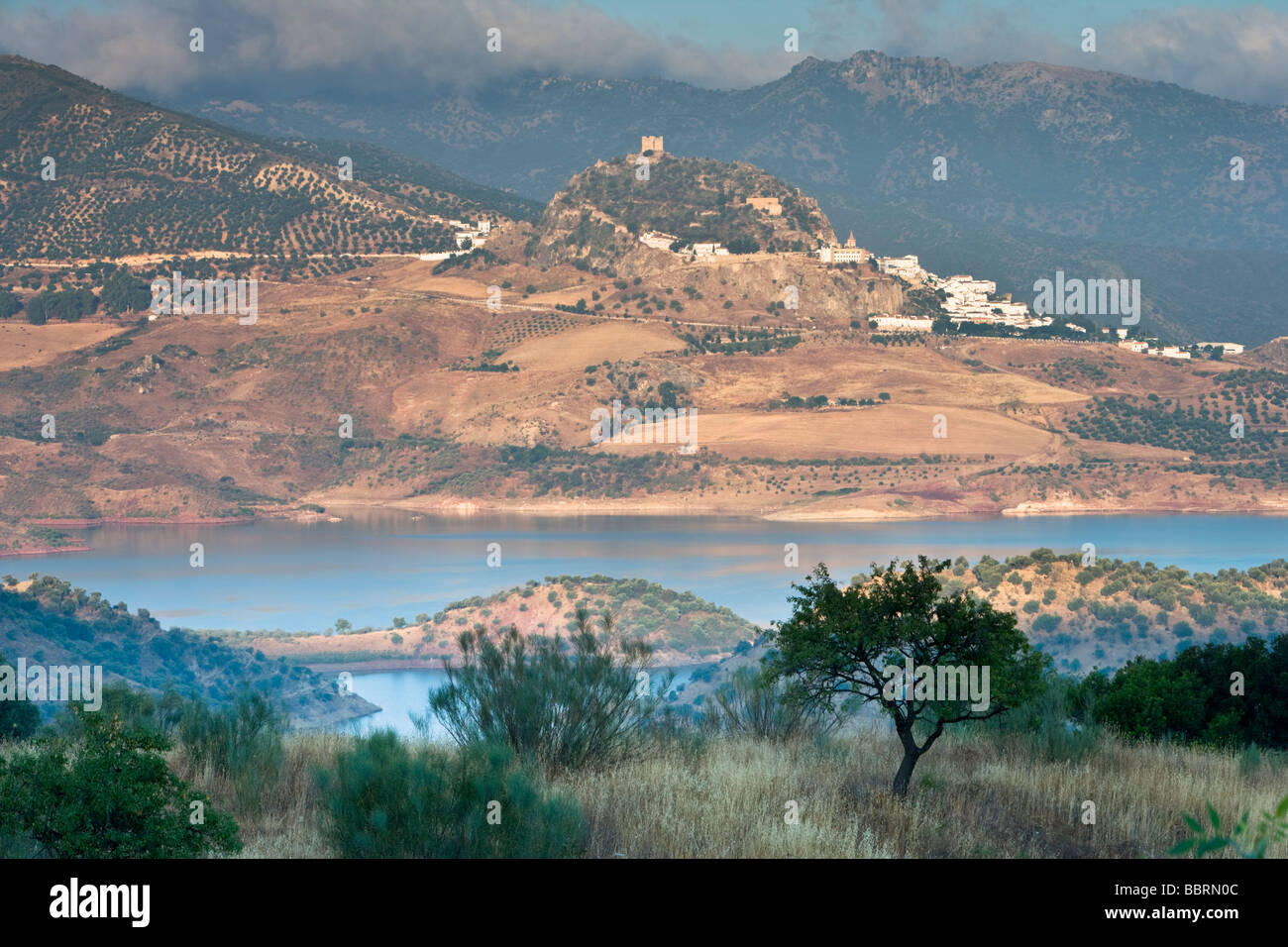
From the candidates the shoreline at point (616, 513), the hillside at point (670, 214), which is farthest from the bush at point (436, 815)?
the hillside at point (670, 214)

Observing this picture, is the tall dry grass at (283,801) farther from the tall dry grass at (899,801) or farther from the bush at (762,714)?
the bush at (762,714)

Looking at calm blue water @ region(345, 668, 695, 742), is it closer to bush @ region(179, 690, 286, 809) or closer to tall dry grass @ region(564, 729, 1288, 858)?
bush @ region(179, 690, 286, 809)

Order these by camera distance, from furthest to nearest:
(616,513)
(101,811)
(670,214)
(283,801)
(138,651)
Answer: (670,214) < (616,513) < (138,651) < (283,801) < (101,811)

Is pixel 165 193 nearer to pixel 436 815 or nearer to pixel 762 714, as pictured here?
pixel 762 714

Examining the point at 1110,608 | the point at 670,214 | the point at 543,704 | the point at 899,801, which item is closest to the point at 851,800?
the point at 899,801

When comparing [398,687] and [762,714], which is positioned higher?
[762,714]
